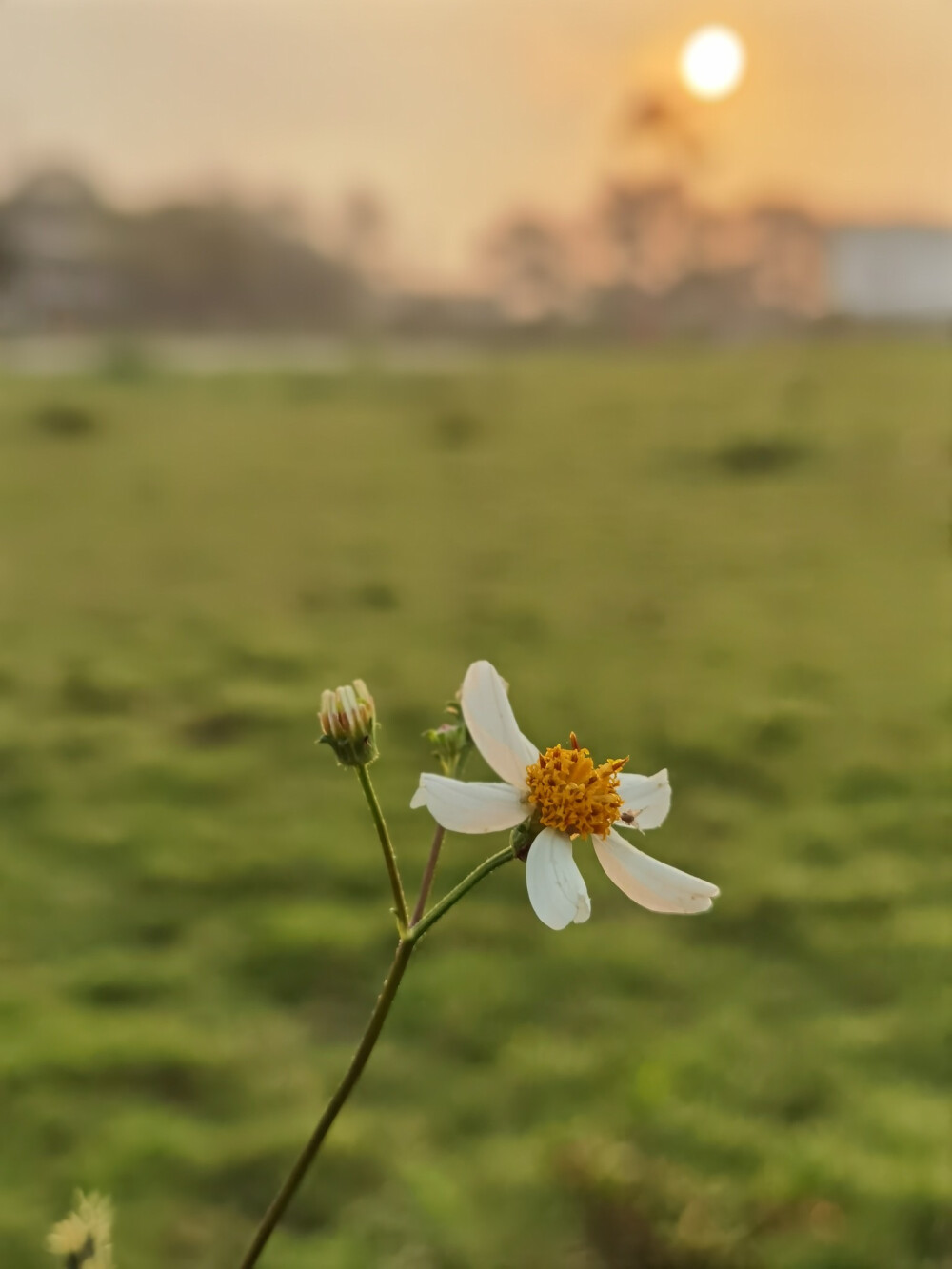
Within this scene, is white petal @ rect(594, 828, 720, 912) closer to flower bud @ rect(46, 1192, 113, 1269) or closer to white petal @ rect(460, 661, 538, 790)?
white petal @ rect(460, 661, 538, 790)

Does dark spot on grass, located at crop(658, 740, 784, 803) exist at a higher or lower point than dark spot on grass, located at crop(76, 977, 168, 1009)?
higher

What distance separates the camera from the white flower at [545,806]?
11.1 inches

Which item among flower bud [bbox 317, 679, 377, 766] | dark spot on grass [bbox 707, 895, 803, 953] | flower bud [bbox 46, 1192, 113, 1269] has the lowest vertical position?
flower bud [bbox 46, 1192, 113, 1269]

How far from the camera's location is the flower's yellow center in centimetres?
30

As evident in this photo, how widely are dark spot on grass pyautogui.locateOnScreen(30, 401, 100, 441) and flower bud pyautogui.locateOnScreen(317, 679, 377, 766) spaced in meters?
2.32

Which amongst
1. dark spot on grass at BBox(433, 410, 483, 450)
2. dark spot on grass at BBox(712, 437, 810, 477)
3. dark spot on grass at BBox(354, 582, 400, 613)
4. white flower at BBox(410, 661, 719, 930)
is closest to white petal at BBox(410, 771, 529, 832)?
white flower at BBox(410, 661, 719, 930)

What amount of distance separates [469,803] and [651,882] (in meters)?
0.05

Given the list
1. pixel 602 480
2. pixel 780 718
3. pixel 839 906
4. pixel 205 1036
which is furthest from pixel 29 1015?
pixel 602 480

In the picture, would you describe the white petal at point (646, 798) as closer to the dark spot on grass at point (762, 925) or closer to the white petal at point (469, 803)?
the white petal at point (469, 803)

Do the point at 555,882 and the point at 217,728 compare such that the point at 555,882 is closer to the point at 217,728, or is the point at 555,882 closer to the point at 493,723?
the point at 493,723

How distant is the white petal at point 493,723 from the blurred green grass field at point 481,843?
0.62 meters

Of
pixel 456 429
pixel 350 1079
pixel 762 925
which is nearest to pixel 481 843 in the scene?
pixel 762 925

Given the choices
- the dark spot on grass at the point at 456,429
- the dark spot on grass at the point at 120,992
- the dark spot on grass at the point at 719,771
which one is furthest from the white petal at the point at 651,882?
the dark spot on grass at the point at 456,429

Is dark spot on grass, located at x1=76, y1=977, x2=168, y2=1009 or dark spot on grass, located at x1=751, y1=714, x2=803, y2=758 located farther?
dark spot on grass, located at x1=751, y1=714, x2=803, y2=758
